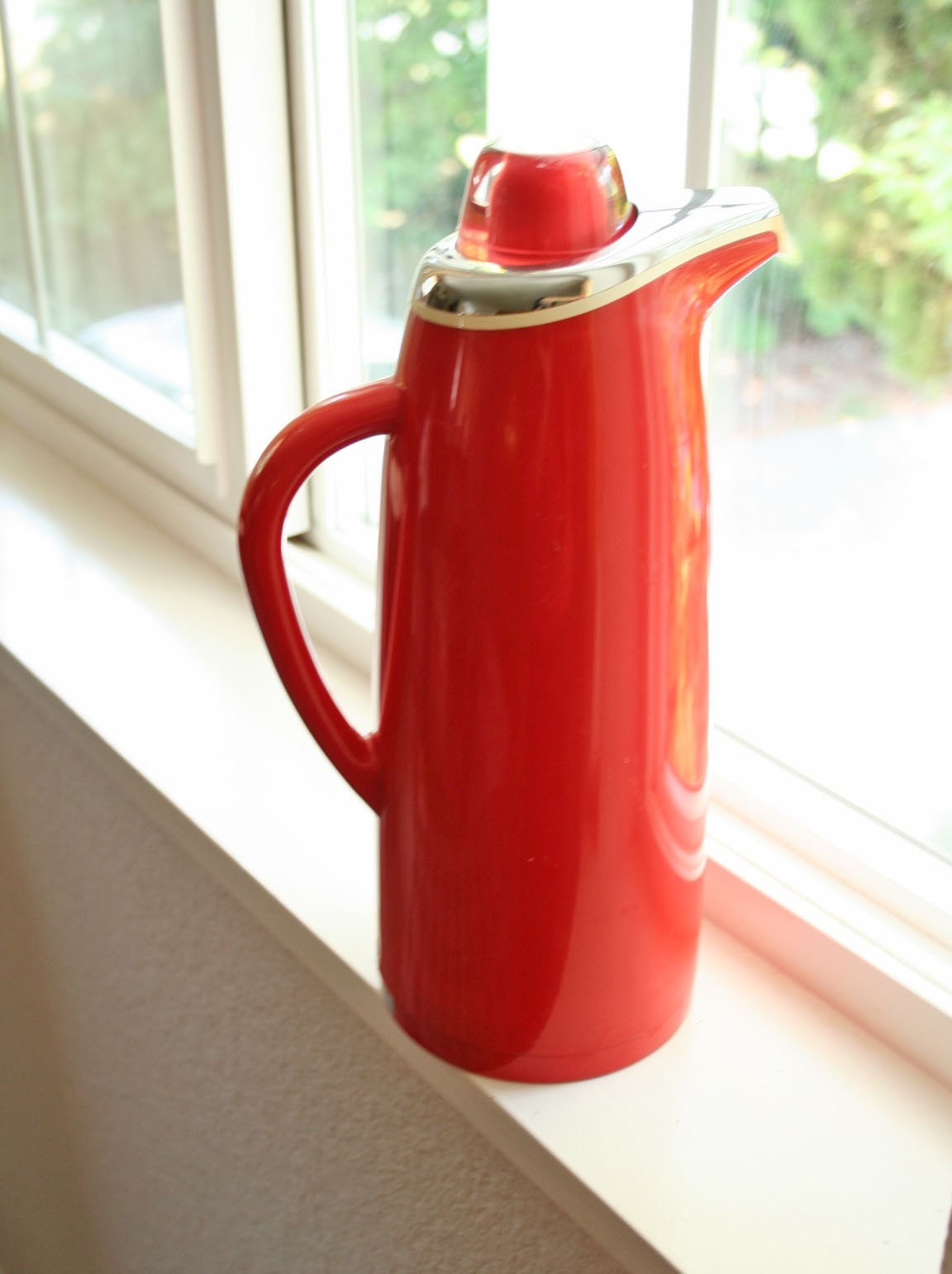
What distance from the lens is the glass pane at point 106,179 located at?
3.12ft

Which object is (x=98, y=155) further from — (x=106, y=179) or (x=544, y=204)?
(x=544, y=204)

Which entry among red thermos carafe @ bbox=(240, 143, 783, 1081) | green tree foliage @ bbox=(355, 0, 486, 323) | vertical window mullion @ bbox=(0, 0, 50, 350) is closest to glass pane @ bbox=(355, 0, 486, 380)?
green tree foliage @ bbox=(355, 0, 486, 323)

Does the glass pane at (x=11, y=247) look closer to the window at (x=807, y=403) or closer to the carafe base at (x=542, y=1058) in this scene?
the window at (x=807, y=403)

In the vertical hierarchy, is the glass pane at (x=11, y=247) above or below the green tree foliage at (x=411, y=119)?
below

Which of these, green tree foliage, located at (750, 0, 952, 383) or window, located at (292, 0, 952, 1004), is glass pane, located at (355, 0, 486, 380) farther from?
green tree foliage, located at (750, 0, 952, 383)

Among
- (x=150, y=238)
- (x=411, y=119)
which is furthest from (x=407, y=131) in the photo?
(x=150, y=238)

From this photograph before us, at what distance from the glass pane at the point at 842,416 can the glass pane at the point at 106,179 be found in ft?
1.60

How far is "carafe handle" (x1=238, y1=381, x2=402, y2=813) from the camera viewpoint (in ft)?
1.47

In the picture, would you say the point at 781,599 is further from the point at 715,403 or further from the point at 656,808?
the point at 656,808

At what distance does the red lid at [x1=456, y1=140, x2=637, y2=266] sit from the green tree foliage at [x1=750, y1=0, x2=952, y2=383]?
0.14 m

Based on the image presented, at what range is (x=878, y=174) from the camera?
1.68 feet

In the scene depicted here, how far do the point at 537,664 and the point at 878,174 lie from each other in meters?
0.24

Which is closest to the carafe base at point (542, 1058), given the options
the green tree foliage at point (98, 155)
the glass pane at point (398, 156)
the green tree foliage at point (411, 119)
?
the glass pane at point (398, 156)

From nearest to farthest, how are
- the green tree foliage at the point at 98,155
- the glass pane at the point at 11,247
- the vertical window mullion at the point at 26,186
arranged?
the green tree foliage at the point at 98,155 < the vertical window mullion at the point at 26,186 < the glass pane at the point at 11,247
